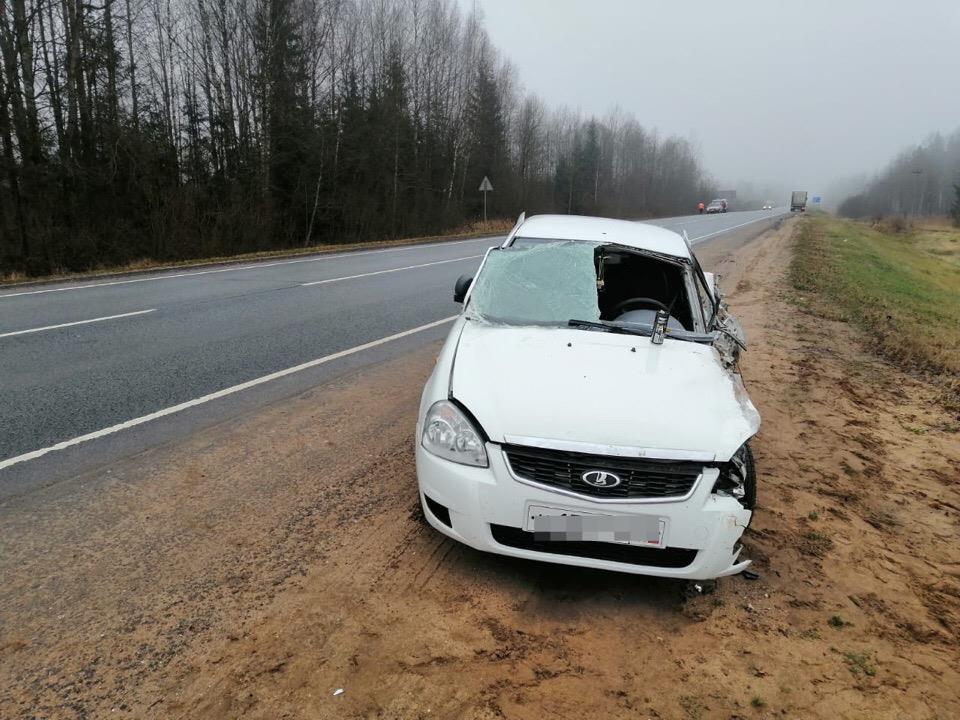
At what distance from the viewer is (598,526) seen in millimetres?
2639

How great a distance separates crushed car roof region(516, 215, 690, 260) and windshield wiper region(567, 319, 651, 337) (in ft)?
3.50

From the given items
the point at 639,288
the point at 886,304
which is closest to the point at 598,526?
the point at 639,288

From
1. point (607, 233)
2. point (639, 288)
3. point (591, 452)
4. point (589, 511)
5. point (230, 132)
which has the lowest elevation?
point (589, 511)

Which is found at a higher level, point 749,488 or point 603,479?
point 603,479

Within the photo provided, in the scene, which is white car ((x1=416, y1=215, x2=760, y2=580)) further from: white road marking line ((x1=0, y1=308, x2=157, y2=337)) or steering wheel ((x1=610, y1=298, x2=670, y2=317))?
white road marking line ((x1=0, y1=308, x2=157, y2=337))

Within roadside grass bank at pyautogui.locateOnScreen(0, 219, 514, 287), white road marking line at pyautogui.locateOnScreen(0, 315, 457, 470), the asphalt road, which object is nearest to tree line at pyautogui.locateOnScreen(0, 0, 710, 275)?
roadside grass bank at pyautogui.locateOnScreen(0, 219, 514, 287)

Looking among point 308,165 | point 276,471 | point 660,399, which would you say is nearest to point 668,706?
point 660,399

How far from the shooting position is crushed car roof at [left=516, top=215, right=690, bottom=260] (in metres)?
4.70

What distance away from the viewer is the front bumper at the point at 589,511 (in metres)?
2.62

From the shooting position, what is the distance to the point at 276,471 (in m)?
3.98

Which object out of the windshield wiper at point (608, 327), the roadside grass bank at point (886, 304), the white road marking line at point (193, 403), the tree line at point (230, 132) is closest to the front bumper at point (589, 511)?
the windshield wiper at point (608, 327)

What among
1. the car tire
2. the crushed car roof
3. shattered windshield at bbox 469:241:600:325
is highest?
the crushed car roof

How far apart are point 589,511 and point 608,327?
1.49 metres

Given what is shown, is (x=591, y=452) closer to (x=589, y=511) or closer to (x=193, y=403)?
(x=589, y=511)
